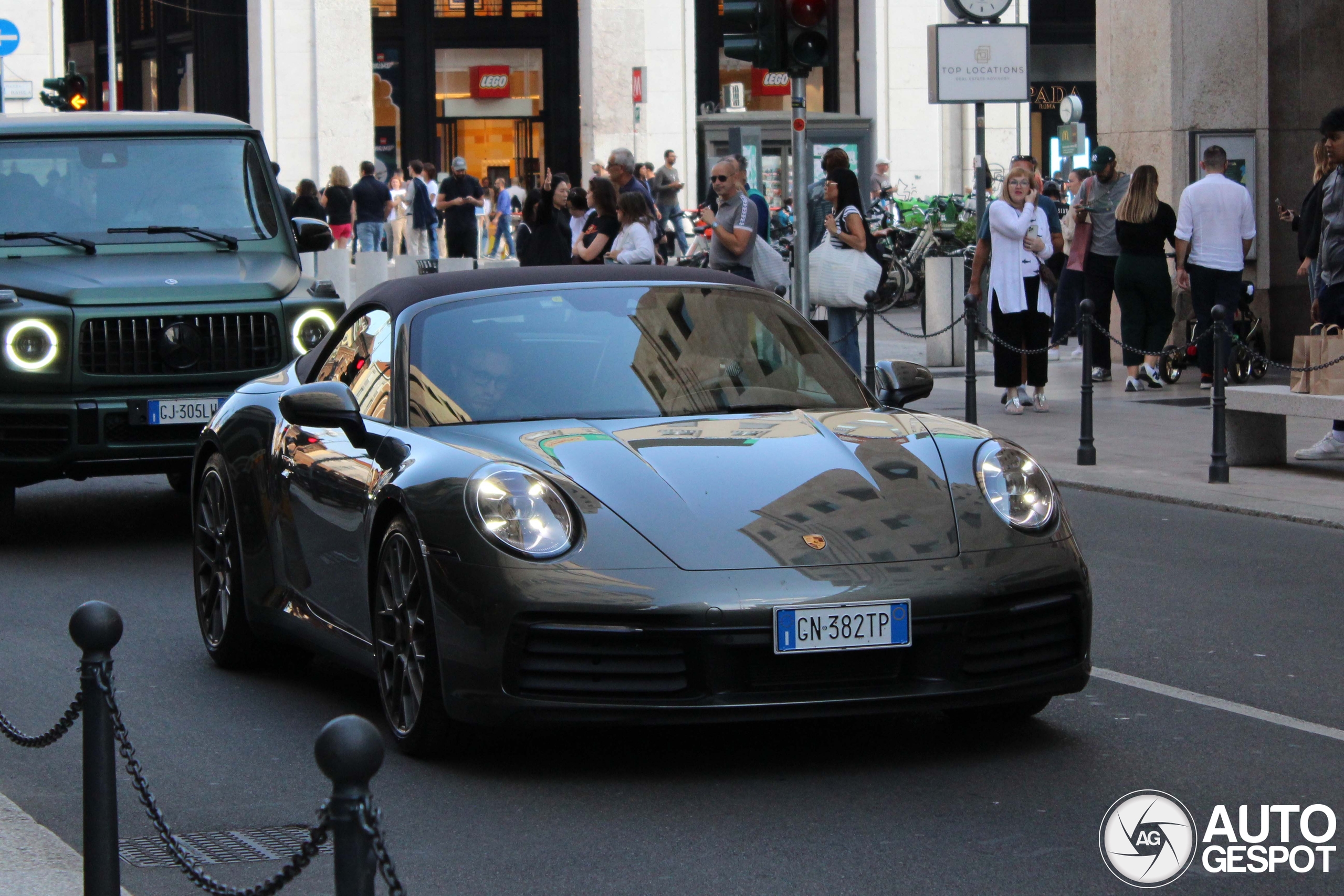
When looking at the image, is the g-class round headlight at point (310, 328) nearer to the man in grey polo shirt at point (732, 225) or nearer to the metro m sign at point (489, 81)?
the man in grey polo shirt at point (732, 225)

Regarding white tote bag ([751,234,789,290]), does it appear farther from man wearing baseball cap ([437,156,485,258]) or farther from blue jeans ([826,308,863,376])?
man wearing baseball cap ([437,156,485,258])

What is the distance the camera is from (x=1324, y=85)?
1894 centimetres

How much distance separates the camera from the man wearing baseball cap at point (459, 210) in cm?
3316

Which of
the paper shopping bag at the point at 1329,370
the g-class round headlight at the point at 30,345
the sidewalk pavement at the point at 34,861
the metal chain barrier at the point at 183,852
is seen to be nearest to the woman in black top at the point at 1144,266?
the paper shopping bag at the point at 1329,370

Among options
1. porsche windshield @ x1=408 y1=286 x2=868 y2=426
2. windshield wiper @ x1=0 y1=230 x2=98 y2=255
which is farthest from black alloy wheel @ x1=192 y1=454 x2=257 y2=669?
windshield wiper @ x1=0 y1=230 x2=98 y2=255

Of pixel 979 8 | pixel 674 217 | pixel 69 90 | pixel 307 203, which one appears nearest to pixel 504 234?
pixel 674 217

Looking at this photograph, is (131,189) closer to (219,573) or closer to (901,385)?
(219,573)

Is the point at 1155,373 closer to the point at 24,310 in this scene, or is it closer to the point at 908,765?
the point at 24,310

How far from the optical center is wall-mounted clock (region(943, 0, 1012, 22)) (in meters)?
17.9

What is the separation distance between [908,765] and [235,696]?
95.2 inches

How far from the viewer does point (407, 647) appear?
5750 mm

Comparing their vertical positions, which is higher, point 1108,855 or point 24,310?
point 24,310

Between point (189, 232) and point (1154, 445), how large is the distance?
20.8 feet

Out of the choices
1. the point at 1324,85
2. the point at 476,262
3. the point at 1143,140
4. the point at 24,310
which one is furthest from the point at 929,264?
the point at 24,310
